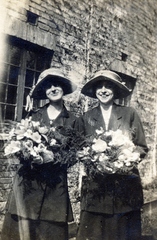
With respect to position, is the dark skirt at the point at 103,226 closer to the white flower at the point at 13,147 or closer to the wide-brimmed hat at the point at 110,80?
the white flower at the point at 13,147

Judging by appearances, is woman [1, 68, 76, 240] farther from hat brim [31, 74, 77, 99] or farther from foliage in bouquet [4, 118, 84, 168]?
hat brim [31, 74, 77, 99]

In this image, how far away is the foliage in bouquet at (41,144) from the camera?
236 centimetres

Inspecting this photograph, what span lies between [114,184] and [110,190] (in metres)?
0.07

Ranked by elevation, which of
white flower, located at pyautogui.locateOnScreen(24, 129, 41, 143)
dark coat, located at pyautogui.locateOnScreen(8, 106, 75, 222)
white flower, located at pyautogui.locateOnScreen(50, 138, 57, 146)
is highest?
white flower, located at pyautogui.locateOnScreen(24, 129, 41, 143)

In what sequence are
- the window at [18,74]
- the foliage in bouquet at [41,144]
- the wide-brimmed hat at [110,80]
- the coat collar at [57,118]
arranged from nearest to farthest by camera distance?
the foliage in bouquet at [41,144] → the coat collar at [57,118] → the wide-brimmed hat at [110,80] → the window at [18,74]

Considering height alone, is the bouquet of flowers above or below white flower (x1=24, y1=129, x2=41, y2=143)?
below

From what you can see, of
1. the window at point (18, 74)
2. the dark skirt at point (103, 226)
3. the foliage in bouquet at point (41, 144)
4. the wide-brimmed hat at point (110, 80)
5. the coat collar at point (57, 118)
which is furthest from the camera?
the window at point (18, 74)

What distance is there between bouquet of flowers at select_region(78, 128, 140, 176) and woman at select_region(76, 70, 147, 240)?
0.14 m

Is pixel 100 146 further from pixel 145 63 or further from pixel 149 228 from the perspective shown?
pixel 145 63

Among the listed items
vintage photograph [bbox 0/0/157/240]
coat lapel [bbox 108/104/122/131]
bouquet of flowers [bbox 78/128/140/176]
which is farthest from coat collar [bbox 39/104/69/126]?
coat lapel [bbox 108/104/122/131]

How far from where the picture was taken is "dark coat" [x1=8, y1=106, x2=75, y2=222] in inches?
96.3

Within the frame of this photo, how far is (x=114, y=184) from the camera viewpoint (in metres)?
2.57

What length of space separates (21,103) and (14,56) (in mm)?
676

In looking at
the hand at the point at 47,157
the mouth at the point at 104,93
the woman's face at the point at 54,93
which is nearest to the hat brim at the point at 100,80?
the mouth at the point at 104,93
